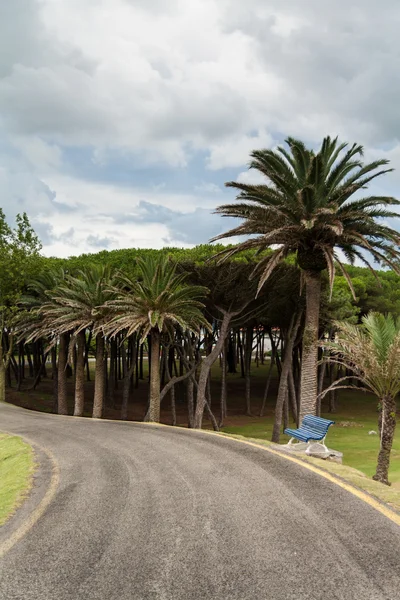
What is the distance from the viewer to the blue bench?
12.1m

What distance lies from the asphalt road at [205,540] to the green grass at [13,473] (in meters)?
0.47

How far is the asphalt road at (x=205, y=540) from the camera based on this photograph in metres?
4.68

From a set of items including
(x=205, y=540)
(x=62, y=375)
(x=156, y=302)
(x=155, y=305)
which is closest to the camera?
(x=205, y=540)

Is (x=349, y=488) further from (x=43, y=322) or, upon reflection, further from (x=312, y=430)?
(x=43, y=322)

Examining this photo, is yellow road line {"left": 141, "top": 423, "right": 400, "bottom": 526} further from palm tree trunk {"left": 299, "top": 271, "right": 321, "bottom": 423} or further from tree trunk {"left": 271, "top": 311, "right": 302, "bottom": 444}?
tree trunk {"left": 271, "top": 311, "right": 302, "bottom": 444}

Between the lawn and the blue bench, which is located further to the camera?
the lawn

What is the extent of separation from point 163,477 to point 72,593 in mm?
4500

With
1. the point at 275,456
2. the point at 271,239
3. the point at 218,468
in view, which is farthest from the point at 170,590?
the point at 271,239

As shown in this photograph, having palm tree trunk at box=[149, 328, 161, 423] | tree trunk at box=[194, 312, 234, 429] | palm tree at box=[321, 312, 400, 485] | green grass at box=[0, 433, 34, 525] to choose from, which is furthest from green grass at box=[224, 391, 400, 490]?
green grass at box=[0, 433, 34, 525]

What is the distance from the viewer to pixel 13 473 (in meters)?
10.6

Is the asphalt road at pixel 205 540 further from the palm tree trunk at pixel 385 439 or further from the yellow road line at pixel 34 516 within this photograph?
the palm tree trunk at pixel 385 439

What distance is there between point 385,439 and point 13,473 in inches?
428

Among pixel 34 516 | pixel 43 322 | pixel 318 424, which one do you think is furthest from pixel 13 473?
pixel 43 322

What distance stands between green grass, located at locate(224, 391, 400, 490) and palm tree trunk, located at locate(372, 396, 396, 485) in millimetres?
745
